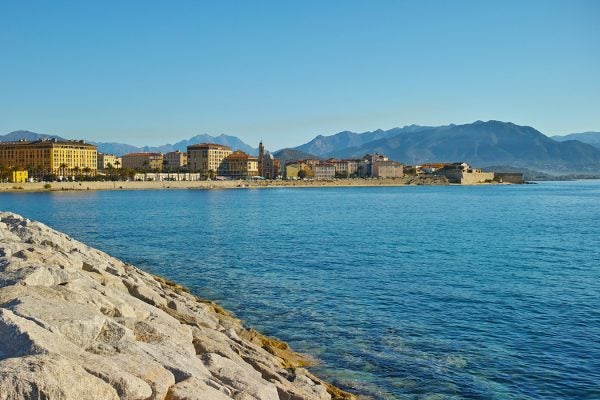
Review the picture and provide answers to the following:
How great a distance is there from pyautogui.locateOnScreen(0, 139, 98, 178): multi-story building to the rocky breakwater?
144921mm

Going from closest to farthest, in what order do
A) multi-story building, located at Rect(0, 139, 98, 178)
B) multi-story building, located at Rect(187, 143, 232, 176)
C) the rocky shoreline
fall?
the rocky shoreline → multi-story building, located at Rect(0, 139, 98, 178) → multi-story building, located at Rect(187, 143, 232, 176)

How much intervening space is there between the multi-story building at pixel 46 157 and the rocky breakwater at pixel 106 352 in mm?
144921

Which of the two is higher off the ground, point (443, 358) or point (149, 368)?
point (149, 368)

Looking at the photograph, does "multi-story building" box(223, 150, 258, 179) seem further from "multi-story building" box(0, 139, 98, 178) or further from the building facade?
the building facade

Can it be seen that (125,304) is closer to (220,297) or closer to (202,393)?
(202,393)

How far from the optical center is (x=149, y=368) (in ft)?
19.1

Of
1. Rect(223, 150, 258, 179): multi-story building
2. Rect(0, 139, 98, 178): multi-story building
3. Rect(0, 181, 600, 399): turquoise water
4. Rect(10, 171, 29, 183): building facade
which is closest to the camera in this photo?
Rect(0, 181, 600, 399): turquoise water

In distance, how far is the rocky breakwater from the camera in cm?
482

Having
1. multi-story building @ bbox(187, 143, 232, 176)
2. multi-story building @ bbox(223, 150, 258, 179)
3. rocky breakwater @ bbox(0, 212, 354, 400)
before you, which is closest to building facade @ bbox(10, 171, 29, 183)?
multi-story building @ bbox(187, 143, 232, 176)

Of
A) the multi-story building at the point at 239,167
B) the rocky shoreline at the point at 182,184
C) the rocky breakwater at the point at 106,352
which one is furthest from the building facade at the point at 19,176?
the rocky breakwater at the point at 106,352

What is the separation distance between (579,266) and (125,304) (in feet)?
73.0

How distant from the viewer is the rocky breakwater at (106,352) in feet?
15.8

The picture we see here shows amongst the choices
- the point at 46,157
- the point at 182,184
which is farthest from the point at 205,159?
the point at 46,157

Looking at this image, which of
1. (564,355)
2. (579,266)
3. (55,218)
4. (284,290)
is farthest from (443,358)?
(55,218)
